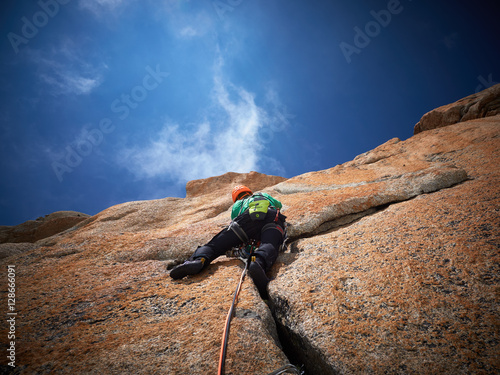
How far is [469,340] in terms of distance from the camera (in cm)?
194

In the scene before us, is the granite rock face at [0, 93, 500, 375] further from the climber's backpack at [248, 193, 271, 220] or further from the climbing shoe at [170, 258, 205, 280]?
the climber's backpack at [248, 193, 271, 220]

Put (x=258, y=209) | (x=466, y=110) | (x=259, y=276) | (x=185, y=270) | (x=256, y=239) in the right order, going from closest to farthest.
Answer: (x=259, y=276) < (x=185, y=270) < (x=258, y=209) < (x=256, y=239) < (x=466, y=110)

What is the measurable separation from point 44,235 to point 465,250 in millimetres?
21831

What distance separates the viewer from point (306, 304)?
2.81 meters

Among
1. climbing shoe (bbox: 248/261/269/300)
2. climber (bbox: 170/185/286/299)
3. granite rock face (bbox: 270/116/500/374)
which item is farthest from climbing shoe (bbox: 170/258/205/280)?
granite rock face (bbox: 270/116/500/374)

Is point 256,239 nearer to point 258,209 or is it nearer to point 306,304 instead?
point 258,209

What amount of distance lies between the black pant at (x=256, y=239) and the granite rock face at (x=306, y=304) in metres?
0.30

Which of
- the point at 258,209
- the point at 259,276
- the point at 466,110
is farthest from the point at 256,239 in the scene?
the point at 466,110

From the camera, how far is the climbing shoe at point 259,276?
3.51m

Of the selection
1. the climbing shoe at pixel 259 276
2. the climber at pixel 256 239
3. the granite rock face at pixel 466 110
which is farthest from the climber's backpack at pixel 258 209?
the granite rock face at pixel 466 110

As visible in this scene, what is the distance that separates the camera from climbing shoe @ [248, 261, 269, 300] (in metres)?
3.51

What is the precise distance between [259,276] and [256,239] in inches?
54.0

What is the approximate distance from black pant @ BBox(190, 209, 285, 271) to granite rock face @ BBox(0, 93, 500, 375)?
30 centimetres

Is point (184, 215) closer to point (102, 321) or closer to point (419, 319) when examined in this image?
point (102, 321)
